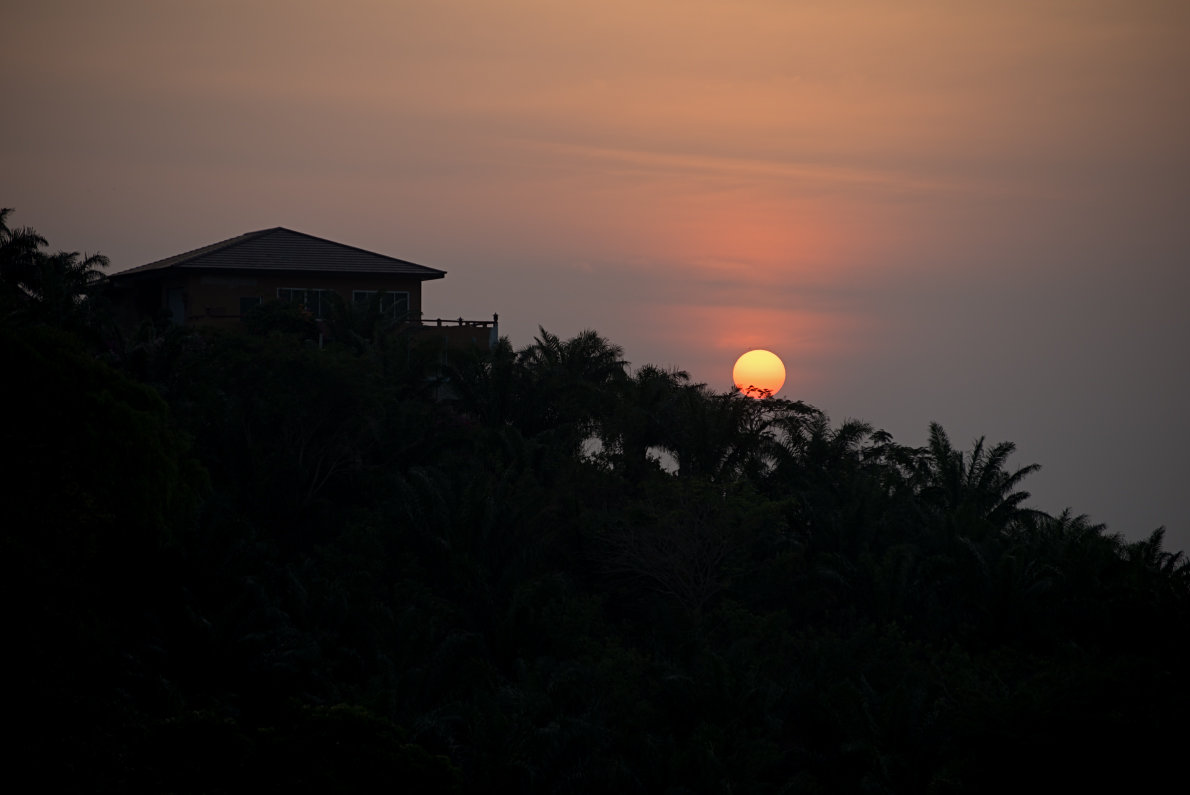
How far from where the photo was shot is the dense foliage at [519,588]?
867 inches

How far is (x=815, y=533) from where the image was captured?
37.1 meters

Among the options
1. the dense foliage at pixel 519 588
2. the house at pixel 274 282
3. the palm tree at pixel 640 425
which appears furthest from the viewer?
the house at pixel 274 282

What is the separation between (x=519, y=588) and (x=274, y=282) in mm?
22435

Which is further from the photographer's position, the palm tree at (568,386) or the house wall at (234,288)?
the house wall at (234,288)

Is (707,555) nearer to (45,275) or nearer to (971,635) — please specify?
(971,635)

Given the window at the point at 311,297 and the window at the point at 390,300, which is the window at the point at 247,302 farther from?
the window at the point at 390,300

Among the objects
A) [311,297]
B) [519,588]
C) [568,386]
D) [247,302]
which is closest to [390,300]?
[311,297]

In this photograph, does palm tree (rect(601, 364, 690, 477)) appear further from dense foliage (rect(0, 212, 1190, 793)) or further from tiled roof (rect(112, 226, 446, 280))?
tiled roof (rect(112, 226, 446, 280))

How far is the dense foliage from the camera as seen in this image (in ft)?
72.3

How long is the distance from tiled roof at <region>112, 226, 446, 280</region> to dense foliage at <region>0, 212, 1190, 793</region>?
6.23m

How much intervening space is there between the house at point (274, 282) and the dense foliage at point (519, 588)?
494 cm

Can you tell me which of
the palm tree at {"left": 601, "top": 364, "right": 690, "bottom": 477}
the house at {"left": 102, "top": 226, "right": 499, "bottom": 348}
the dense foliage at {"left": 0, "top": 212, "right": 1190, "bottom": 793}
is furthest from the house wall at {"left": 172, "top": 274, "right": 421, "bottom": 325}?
the palm tree at {"left": 601, "top": 364, "right": 690, "bottom": 477}

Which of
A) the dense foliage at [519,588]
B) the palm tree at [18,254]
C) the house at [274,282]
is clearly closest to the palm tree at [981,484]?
the dense foliage at [519,588]

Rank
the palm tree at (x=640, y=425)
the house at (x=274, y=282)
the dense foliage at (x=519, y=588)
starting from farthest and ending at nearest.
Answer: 1. the house at (x=274, y=282)
2. the palm tree at (x=640, y=425)
3. the dense foliage at (x=519, y=588)
